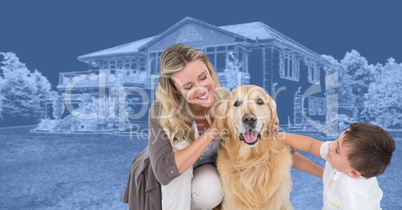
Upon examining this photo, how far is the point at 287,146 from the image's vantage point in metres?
2.37

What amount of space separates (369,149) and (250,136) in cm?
67

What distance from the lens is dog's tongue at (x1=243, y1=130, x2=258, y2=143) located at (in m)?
2.26

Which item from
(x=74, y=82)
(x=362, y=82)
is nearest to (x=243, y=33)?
(x=362, y=82)

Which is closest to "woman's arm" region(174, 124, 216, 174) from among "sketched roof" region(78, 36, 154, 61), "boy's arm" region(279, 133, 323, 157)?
"boy's arm" region(279, 133, 323, 157)

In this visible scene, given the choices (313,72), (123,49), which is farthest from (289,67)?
(123,49)

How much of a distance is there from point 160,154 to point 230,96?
1.85 ft

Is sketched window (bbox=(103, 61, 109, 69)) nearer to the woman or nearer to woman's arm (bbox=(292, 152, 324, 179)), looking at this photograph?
the woman

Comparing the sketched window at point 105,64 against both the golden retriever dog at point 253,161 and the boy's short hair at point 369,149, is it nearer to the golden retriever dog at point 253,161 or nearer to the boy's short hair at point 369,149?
the golden retriever dog at point 253,161

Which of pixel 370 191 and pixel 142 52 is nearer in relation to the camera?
pixel 370 191

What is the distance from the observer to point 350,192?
80.0 inches

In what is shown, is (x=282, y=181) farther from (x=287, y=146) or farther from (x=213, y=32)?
(x=213, y=32)

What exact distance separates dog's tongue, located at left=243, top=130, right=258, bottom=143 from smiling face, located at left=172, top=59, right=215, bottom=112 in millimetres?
307

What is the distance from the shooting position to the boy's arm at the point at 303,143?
231 centimetres

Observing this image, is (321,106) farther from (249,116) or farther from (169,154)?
(169,154)
